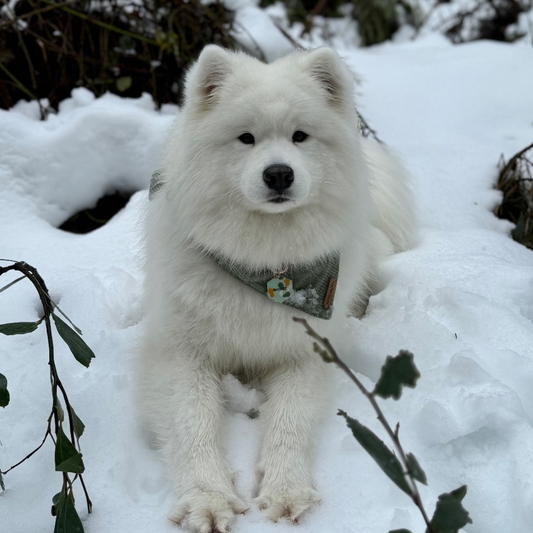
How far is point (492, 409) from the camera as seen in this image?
2.12 meters

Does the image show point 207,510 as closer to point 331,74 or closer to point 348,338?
point 348,338

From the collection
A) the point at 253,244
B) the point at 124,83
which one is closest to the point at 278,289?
the point at 253,244

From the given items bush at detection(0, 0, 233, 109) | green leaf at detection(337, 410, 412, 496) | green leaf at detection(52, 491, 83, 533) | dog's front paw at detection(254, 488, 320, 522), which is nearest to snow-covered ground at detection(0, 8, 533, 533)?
dog's front paw at detection(254, 488, 320, 522)

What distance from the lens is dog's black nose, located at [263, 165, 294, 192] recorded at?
6.91 ft

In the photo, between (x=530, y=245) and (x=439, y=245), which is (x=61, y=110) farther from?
(x=530, y=245)

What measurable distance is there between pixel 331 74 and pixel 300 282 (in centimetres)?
84

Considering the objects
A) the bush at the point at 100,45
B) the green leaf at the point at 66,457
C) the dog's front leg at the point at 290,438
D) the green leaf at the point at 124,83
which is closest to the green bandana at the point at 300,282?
the dog's front leg at the point at 290,438

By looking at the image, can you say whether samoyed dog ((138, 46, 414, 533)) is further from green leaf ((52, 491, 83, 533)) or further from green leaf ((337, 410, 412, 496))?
green leaf ((337, 410, 412, 496))

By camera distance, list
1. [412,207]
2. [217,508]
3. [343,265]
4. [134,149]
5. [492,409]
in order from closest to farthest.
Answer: [217,508]
[492,409]
[343,265]
[412,207]
[134,149]

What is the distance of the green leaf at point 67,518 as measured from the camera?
1704 millimetres

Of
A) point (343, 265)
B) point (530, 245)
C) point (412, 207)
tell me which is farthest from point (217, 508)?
point (530, 245)

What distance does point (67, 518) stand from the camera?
171 cm

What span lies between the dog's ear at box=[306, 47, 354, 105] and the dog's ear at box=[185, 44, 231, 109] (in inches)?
13.2

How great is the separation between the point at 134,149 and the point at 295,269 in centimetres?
208
